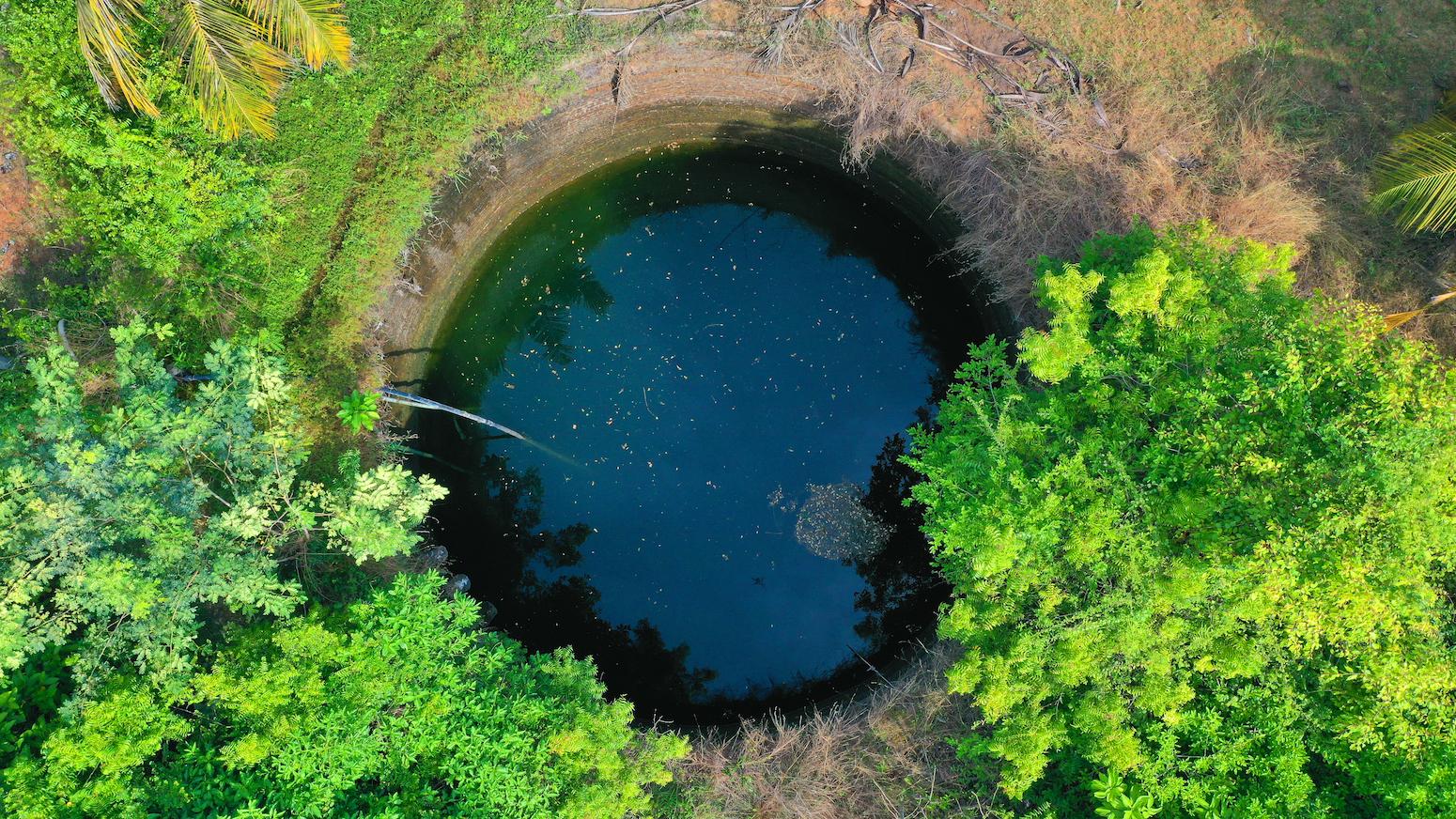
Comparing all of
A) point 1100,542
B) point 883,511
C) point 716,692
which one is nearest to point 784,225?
point 883,511

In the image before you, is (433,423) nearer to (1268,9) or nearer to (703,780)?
(703,780)

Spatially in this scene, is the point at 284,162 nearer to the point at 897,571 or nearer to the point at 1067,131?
the point at 897,571

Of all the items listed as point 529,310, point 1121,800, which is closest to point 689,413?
point 529,310

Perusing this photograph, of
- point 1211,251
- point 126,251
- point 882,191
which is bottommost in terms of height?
point 1211,251

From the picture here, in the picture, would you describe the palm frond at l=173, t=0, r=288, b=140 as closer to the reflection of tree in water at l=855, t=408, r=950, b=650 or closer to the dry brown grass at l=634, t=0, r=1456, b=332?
the dry brown grass at l=634, t=0, r=1456, b=332

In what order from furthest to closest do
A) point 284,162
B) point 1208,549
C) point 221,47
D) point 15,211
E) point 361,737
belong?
point 284,162 → point 15,211 → point 221,47 → point 361,737 → point 1208,549

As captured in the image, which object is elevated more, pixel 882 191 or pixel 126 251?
pixel 882 191

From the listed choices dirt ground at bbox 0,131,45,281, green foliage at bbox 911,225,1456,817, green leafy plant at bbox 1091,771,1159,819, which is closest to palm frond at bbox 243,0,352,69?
dirt ground at bbox 0,131,45,281
